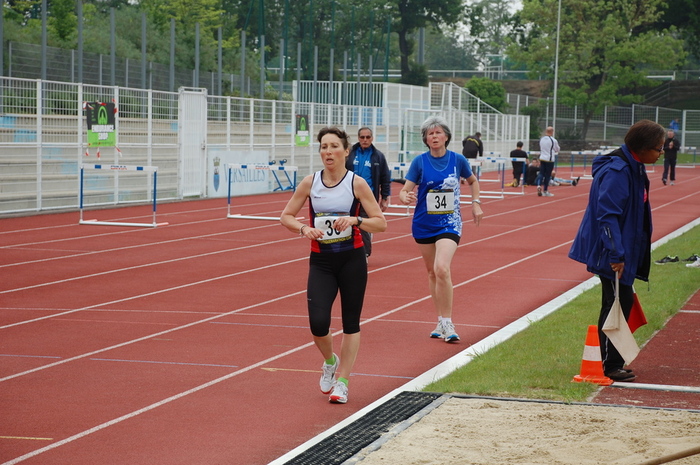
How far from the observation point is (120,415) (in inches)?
252

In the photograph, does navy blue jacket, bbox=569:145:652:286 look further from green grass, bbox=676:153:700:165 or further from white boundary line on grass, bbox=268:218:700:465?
green grass, bbox=676:153:700:165

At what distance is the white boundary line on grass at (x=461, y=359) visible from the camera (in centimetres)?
584

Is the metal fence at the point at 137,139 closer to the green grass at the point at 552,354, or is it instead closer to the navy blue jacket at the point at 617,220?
the green grass at the point at 552,354

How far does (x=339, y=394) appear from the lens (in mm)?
6738

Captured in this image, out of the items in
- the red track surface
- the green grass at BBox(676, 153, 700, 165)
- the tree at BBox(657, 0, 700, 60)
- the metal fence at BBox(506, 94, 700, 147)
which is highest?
the tree at BBox(657, 0, 700, 60)

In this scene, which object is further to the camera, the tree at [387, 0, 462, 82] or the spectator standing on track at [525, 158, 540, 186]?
the tree at [387, 0, 462, 82]

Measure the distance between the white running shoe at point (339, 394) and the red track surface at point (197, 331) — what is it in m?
0.07

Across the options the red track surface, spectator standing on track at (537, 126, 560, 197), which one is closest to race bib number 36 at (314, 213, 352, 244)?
the red track surface

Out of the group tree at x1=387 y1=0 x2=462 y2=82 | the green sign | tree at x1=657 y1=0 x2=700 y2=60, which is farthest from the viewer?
tree at x1=387 y1=0 x2=462 y2=82

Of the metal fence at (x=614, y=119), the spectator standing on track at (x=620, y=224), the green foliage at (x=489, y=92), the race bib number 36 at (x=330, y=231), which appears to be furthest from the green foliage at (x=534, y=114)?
the race bib number 36 at (x=330, y=231)

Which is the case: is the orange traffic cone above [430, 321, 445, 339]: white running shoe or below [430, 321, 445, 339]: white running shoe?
above

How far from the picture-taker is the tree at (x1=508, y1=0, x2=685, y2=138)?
226ft

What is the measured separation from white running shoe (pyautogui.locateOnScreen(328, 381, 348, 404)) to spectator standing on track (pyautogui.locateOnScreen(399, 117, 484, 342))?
93.8 inches

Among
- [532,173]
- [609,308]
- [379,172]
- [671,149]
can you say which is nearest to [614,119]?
[671,149]
